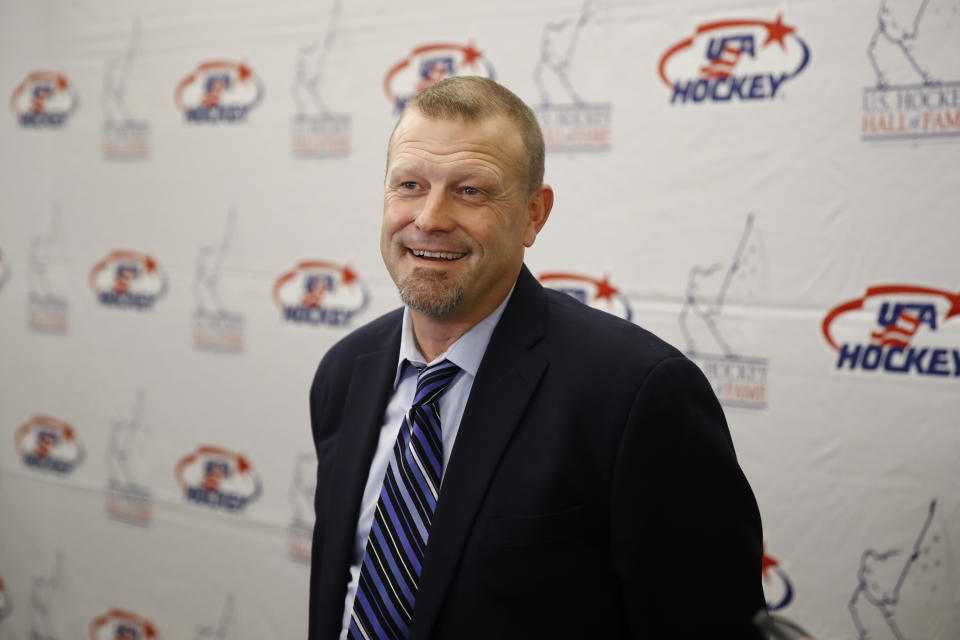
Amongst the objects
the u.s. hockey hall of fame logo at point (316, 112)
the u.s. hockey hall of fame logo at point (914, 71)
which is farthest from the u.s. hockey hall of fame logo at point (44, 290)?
the u.s. hockey hall of fame logo at point (914, 71)

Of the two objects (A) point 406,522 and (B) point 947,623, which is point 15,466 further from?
(B) point 947,623

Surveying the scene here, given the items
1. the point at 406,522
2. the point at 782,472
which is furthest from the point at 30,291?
the point at 782,472

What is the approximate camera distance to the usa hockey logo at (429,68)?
7.55 feet

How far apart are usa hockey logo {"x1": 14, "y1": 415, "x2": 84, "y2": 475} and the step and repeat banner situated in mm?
13

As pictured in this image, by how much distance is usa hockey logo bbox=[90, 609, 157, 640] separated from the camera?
3.08 metres

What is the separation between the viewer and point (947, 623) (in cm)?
182

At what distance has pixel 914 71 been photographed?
1.79m

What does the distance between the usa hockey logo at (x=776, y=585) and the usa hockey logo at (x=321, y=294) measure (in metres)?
1.37

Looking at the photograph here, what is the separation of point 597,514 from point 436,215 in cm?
52

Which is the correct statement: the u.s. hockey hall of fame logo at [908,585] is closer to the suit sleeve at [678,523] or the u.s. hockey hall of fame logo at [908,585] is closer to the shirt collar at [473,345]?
the suit sleeve at [678,523]

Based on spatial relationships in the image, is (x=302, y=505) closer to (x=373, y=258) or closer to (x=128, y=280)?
(x=373, y=258)

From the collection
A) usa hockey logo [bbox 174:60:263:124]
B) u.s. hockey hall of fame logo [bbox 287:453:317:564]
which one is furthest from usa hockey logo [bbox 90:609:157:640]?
usa hockey logo [bbox 174:60:263:124]

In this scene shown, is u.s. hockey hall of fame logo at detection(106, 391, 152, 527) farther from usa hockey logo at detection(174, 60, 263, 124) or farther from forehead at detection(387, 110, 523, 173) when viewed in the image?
forehead at detection(387, 110, 523, 173)

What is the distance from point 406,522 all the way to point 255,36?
1.96 metres
